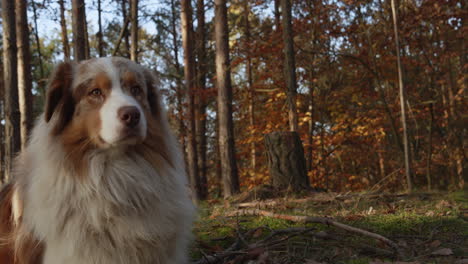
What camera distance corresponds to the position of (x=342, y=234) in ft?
12.2

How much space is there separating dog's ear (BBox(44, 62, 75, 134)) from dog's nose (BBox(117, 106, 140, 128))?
52 centimetres

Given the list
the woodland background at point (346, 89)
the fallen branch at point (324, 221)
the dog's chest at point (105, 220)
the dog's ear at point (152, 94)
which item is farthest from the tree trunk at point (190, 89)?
the dog's chest at point (105, 220)

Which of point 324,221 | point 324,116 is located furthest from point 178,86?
point 324,221

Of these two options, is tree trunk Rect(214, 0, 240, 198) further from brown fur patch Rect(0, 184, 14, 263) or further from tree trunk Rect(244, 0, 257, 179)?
brown fur patch Rect(0, 184, 14, 263)

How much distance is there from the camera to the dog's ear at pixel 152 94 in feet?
10.3

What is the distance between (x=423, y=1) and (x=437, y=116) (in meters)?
4.36

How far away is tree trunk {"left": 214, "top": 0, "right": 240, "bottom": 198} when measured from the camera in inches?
364

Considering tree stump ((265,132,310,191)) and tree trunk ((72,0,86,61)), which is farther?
tree stump ((265,132,310,191))

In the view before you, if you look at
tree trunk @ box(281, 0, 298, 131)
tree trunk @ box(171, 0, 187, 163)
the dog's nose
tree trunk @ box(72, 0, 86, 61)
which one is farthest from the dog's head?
tree trunk @ box(171, 0, 187, 163)

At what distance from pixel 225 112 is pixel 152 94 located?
6.24 meters

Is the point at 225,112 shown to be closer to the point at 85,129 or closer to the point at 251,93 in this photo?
the point at 251,93

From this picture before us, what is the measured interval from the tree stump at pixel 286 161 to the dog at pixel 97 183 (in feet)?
12.0

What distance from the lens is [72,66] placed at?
9.88 ft

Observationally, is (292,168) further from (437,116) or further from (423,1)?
(437,116)
